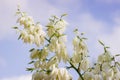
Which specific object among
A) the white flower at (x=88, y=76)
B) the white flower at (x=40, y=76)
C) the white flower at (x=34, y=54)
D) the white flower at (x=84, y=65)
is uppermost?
the white flower at (x=34, y=54)

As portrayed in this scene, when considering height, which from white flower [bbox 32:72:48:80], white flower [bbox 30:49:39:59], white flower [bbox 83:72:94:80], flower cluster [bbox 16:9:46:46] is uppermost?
flower cluster [bbox 16:9:46:46]

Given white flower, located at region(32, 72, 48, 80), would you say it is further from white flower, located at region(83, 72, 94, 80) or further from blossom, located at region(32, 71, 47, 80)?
white flower, located at region(83, 72, 94, 80)

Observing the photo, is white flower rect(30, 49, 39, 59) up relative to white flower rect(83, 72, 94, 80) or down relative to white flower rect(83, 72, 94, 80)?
up

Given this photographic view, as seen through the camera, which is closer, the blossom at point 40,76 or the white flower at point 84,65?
the blossom at point 40,76

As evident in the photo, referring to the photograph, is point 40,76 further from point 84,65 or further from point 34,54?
point 84,65

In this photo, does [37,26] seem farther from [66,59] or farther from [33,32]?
[66,59]

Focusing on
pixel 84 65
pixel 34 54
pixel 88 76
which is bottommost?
pixel 88 76

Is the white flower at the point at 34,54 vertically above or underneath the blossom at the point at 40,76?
above

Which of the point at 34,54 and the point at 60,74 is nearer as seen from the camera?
the point at 60,74

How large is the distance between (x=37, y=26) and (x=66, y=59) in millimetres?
621

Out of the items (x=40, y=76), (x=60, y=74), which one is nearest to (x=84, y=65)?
(x=60, y=74)

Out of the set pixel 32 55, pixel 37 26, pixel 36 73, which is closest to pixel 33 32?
pixel 37 26

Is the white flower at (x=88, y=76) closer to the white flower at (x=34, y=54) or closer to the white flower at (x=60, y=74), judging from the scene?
the white flower at (x=60, y=74)

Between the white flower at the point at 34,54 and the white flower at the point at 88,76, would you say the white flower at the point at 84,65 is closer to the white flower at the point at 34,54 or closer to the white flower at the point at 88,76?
the white flower at the point at 88,76
